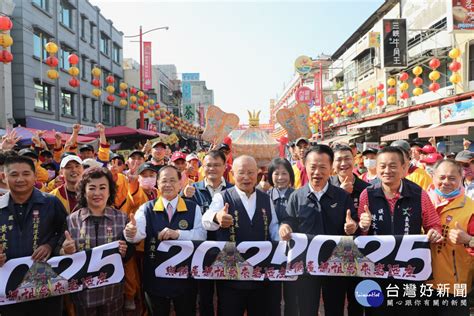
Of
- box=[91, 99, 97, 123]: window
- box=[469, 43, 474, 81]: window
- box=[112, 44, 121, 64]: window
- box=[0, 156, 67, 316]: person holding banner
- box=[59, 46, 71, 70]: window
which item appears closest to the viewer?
box=[0, 156, 67, 316]: person holding banner

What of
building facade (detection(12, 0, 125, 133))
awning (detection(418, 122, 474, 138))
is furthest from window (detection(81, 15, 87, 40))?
awning (detection(418, 122, 474, 138))

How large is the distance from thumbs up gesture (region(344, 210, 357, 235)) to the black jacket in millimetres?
126

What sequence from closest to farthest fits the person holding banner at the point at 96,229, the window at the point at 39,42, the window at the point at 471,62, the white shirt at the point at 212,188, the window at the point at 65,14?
the person holding banner at the point at 96,229 < the white shirt at the point at 212,188 < the window at the point at 471,62 < the window at the point at 39,42 < the window at the point at 65,14

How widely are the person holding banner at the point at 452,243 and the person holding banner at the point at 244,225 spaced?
57.5 inches

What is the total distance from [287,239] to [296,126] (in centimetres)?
641

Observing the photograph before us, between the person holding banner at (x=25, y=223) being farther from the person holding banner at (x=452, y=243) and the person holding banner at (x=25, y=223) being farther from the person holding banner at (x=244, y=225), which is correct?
the person holding banner at (x=452, y=243)

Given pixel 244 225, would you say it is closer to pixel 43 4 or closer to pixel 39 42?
pixel 39 42

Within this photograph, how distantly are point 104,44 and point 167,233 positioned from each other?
29928 millimetres

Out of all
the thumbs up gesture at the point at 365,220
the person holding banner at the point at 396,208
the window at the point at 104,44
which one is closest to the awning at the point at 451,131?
the person holding banner at the point at 396,208

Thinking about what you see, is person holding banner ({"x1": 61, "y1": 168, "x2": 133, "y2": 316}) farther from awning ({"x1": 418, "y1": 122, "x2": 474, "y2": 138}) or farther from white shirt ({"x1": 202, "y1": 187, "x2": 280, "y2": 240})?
awning ({"x1": 418, "y1": 122, "x2": 474, "y2": 138})

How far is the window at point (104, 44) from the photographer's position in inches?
1142

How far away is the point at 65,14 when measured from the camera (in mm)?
22516

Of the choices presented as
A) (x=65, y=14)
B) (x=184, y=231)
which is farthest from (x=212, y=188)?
(x=65, y=14)

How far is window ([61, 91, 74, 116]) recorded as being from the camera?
21797 millimetres
